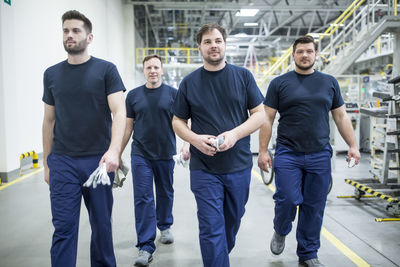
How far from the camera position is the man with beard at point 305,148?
3.13m

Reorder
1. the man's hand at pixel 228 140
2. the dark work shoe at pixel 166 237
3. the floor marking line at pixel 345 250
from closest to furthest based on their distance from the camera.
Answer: the man's hand at pixel 228 140, the floor marking line at pixel 345 250, the dark work shoe at pixel 166 237

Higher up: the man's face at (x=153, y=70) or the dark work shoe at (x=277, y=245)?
the man's face at (x=153, y=70)

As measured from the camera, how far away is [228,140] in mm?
2252

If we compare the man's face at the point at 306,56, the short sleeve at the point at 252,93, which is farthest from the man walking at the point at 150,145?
the man's face at the point at 306,56

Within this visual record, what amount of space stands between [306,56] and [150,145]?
1754 mm

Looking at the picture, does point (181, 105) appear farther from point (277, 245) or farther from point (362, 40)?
point (362, 40)

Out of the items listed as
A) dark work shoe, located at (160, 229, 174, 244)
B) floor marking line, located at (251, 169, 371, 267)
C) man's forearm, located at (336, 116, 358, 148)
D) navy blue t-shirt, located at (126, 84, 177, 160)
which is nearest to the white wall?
navy blue t-shirt, located at (126, 84, 177, 160)

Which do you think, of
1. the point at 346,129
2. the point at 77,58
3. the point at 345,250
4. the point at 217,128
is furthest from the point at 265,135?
the point at 77,58

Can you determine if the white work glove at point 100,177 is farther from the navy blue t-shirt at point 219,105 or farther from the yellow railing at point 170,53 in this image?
the yellow railing at point 170,53

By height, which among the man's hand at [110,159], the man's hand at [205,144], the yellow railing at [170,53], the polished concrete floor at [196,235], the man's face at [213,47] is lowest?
the polished concrete floor at [196,235]

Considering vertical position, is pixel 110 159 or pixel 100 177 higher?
pixel 110 159

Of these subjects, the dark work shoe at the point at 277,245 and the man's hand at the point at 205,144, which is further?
the dark work shoe at the point at 277,245

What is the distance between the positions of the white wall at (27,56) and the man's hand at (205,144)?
5854mm

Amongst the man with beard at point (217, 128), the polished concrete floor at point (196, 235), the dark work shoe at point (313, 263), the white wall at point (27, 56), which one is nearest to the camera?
the man with beard at point (217, 128)
